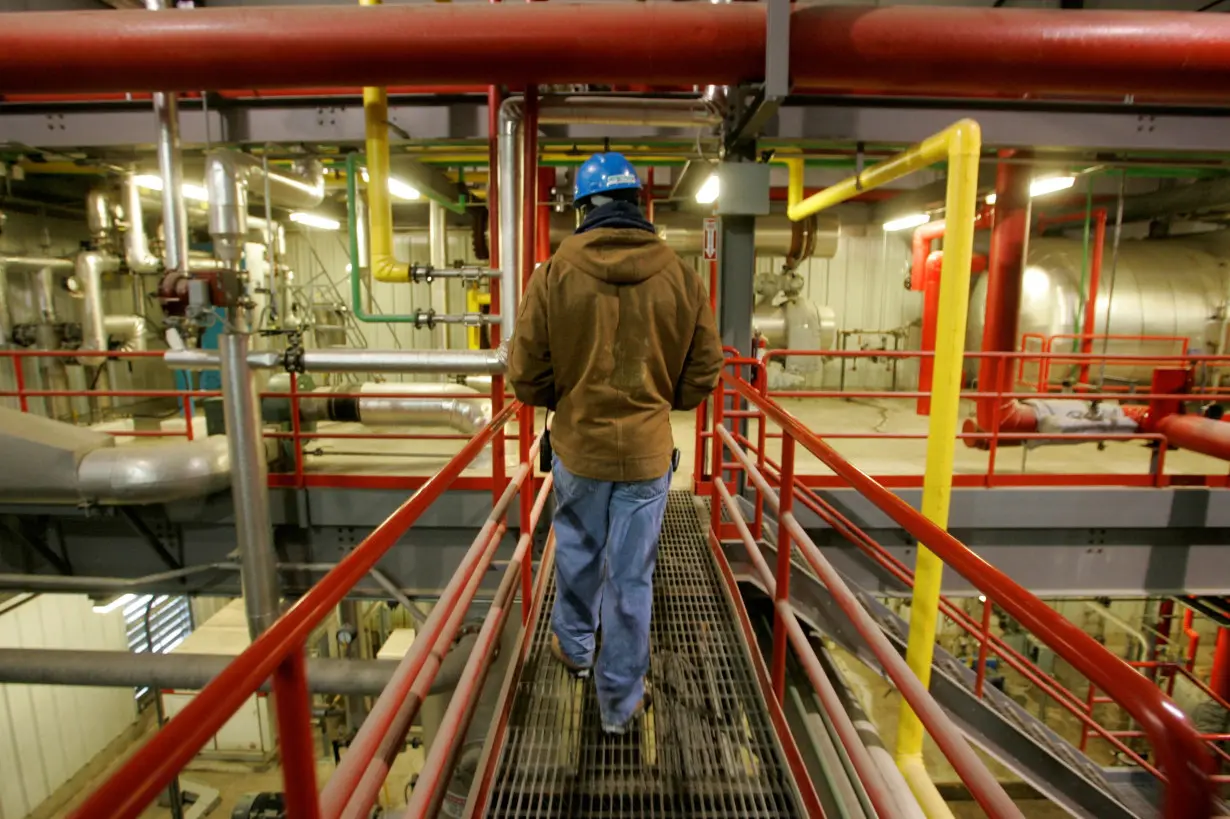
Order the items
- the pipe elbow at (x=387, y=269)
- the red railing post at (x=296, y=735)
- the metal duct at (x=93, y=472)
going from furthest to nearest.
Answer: the pipe elbow at (x=387, y=269) < the metal duct at (x=93, y=472) < the red railing post at (x=296, y=735)

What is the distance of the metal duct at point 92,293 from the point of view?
9.26 meters

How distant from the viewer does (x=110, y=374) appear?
34.7ft

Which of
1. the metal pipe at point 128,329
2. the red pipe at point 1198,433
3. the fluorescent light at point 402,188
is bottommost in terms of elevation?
the red pipe at point 1198,433

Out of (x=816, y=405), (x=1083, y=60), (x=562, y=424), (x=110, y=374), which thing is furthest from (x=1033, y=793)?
(x=110, y=374)

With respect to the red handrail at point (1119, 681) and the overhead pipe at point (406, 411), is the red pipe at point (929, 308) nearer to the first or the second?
the overhead pipe at point (406, 411)

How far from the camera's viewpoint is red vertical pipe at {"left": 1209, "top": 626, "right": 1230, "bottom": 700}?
7004 mm

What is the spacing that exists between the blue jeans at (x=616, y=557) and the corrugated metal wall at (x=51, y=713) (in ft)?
30.4

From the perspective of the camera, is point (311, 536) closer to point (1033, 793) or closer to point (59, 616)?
point (59, 616)

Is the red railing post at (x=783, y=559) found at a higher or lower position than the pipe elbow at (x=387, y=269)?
lower

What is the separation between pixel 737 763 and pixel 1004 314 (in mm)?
5951

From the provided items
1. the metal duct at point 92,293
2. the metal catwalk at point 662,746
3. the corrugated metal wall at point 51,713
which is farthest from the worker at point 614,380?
the metal duct at point 92,293

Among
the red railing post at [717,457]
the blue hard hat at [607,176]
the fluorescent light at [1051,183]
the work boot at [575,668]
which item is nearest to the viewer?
the blue hard hat at [607,176]

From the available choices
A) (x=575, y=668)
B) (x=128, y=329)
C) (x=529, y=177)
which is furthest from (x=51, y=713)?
(x=529, y=177)

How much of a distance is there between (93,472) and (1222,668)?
38.8 feet
